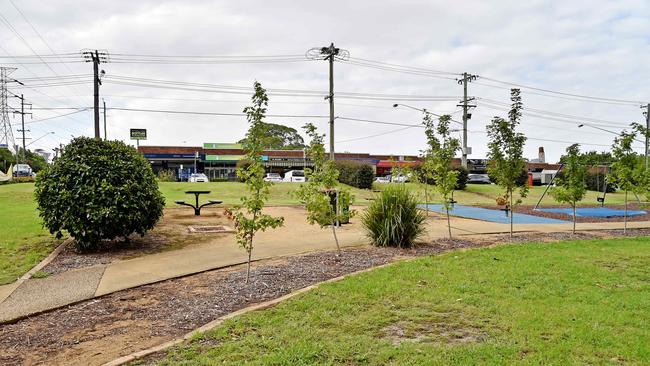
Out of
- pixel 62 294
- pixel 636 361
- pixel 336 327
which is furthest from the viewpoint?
pixel 62 294

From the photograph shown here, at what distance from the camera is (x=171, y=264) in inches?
302

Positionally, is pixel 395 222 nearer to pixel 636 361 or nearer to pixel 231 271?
pixel 231 271

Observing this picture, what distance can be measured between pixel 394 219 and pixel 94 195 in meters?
5.28

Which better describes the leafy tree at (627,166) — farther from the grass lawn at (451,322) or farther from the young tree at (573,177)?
the grass lawn at (451,322)

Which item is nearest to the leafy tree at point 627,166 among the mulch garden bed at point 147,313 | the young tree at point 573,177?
the young tree at point 573,177

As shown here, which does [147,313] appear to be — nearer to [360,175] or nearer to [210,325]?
[210,325]

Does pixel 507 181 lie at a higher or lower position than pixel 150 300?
higher

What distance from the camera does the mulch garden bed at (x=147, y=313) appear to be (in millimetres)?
4125

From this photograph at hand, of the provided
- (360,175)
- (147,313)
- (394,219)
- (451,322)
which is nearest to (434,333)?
(451,322)

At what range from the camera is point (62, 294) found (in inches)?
231

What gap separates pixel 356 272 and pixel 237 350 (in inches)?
128

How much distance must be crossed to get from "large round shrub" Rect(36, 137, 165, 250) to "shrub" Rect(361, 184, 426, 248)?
4107 mm

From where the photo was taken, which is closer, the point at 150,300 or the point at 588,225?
the point at 150,300

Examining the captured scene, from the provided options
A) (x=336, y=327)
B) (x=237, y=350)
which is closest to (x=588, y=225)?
(x=336, y=327)
